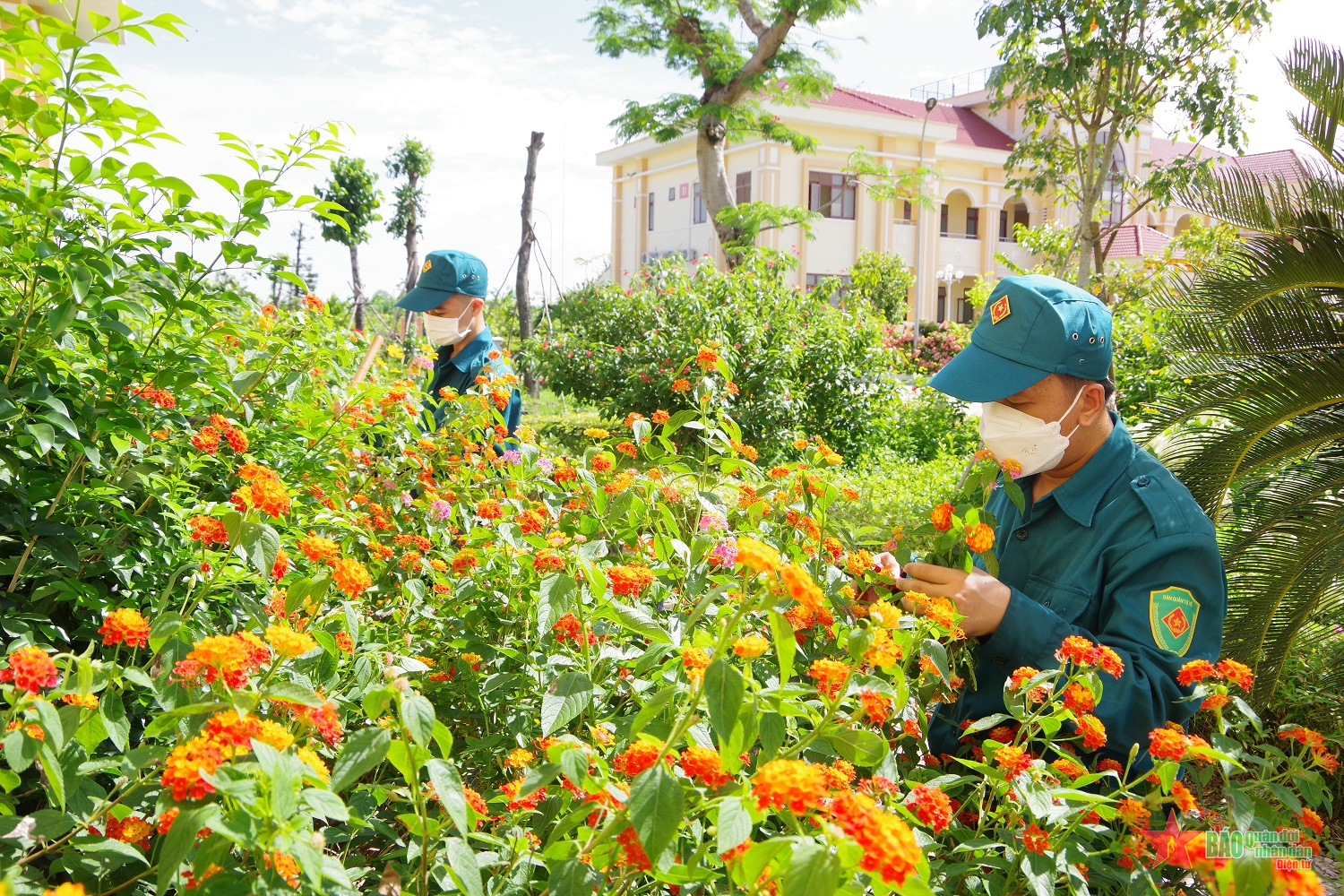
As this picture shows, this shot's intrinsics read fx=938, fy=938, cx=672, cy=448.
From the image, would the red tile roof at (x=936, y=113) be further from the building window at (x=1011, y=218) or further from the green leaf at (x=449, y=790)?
the green leaf at (x=449, y=790)

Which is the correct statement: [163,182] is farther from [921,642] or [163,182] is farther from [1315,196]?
[1315,196]

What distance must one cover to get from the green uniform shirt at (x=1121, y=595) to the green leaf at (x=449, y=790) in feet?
3.14

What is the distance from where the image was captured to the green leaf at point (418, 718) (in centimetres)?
90

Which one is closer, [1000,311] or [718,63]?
[1000,311]

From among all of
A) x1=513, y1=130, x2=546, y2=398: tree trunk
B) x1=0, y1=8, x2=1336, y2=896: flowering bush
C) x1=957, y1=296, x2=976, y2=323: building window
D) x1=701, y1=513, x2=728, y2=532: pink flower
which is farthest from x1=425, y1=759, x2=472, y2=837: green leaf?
x1=957, y1=296, x2=976, y2=323: building window

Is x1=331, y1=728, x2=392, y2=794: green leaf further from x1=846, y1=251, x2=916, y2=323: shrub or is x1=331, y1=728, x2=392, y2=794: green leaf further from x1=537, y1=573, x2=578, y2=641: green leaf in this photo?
x1=846, y1=251, x2=916, y2=323: shrub

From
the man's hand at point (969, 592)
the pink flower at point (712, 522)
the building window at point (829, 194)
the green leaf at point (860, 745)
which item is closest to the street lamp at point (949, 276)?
the building window at point (829, 194)

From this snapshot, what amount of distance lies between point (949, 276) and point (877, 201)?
170 inches

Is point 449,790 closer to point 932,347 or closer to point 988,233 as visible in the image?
point 932,347

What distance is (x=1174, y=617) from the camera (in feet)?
5.17

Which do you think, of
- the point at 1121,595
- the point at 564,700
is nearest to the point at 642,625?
the point at 564,700

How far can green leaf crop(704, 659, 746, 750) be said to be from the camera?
89 centimetres

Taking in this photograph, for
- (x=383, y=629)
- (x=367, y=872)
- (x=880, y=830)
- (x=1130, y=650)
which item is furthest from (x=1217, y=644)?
(x=383, y=629)

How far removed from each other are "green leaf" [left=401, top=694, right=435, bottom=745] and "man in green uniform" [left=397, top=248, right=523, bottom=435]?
102 inches
